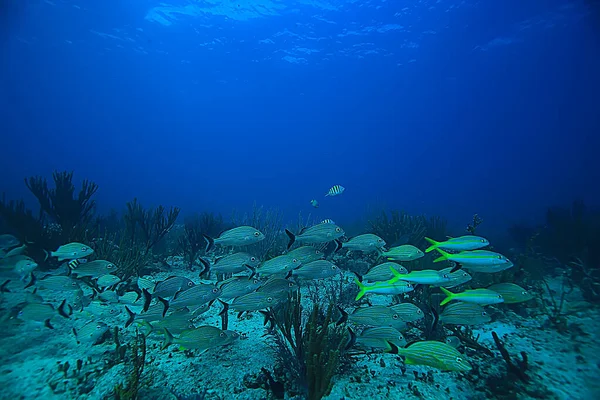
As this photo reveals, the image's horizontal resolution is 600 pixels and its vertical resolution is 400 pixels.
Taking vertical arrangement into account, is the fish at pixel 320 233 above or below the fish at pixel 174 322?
above

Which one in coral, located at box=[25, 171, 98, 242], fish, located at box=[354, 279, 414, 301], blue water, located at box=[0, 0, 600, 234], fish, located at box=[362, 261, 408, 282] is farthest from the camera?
blue water, located at box=[0, 0, 600, 234]

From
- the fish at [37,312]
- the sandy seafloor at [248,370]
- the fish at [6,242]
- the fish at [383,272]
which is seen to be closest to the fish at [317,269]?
the fish at [383,272]

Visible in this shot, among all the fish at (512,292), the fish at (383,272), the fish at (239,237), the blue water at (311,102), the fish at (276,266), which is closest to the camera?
the fish at (512,292)

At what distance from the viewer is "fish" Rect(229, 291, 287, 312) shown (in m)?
3.80

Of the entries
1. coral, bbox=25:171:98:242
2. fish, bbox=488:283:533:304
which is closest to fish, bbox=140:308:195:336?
fish, bbox=488:283:533:304

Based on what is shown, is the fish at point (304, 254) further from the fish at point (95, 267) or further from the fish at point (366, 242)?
the fish at point (95, 267)

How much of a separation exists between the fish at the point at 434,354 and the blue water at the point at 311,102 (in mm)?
14288

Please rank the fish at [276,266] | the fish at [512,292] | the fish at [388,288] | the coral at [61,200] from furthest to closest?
1. the coral at [61,200]
2. the fish at [276,266]
3. the fish at [512,292]
4. the fish at [388,288]

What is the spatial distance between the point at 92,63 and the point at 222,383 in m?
78.1

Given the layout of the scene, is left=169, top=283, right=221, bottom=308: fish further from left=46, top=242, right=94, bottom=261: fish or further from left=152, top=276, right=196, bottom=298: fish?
left=46, top=242, right=94, bottom=261: fish

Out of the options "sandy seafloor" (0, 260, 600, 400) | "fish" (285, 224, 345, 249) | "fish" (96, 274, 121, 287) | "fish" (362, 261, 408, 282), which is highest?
"fish" (285, 224, 345, 249)

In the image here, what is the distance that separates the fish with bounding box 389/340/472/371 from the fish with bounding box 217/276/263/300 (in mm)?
2185

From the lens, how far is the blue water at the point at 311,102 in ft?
140

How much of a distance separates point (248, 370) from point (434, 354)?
8.57ft
